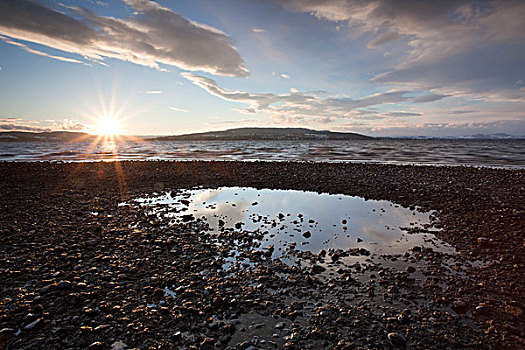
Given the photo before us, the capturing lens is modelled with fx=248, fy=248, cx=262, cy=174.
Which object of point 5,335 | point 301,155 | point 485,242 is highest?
point 301,155

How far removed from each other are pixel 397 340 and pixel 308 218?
772 centimetres

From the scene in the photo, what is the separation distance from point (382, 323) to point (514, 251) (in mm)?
6729

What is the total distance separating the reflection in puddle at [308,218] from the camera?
950 cm

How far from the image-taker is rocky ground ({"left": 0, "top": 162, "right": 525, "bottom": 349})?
4.89 m

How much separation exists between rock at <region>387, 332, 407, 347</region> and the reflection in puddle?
3.97 meters

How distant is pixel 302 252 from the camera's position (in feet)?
28.2

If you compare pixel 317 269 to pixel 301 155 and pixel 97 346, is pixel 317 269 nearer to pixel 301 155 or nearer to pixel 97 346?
pixel 97 346

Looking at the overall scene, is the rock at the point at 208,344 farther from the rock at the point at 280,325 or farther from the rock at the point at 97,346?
the rock at the point at 97,346

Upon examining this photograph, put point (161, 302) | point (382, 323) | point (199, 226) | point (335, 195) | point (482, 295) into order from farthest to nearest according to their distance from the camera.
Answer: point (335, 195) → point (199, 226) → point (482, 295) → point (161, 302) → point (382, 323)

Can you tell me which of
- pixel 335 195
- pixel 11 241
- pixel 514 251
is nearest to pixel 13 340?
pixel 11 241

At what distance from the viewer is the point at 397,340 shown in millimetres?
4754

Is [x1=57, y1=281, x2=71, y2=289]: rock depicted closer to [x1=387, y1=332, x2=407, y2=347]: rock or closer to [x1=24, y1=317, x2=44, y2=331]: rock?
[x1=24, y1=317, x2=44, y2=331]: rock

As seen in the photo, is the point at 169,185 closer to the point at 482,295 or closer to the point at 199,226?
the point at 199,226

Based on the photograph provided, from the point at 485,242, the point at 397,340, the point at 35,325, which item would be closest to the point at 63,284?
the point at 35,325
